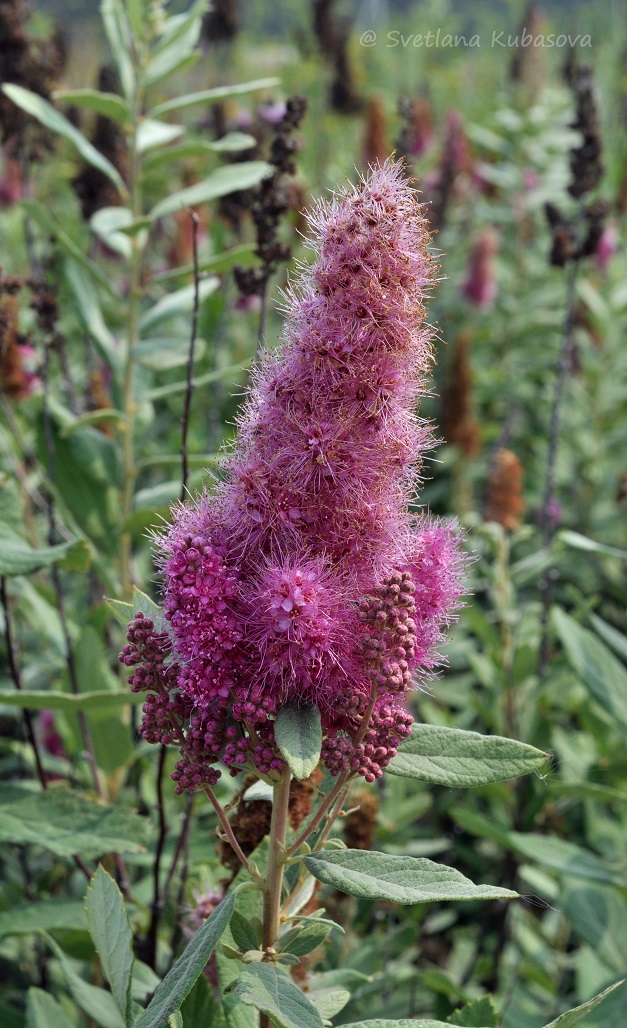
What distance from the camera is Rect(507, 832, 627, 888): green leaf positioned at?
7.63 feet

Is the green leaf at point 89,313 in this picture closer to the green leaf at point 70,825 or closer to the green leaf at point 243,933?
the green leaf at point 70,825

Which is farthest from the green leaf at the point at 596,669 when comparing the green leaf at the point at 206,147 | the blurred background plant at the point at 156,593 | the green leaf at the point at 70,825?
the green leaf at the point at 206,147

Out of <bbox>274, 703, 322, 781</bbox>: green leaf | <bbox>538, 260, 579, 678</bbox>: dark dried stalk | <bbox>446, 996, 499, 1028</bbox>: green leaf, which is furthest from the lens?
<bbox>538, 260, 579, 678</bbox>: dark dried stalk

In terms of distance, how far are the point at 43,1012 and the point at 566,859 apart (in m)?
1.29

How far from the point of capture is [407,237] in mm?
1144

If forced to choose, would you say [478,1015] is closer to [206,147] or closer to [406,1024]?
[406,1024]

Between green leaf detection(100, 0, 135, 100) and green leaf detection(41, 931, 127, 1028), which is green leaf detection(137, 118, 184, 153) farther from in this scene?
green leaf detection(41, 931, 127, 1028)

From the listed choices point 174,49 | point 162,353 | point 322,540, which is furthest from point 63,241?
point 322,540

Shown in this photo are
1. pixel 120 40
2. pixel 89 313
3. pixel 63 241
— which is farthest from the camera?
pixel 120 40

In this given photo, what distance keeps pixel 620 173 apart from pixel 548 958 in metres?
6.33

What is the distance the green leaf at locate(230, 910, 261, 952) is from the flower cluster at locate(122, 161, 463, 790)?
0.27 metres

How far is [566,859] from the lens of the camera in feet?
7.75

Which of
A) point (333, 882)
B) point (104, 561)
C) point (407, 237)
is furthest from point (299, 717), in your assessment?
point (104, 561)

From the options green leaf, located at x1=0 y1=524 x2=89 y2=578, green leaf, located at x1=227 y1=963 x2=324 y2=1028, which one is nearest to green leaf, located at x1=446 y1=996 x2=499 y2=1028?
green leaf, located at x1=227 y1=963 x2=324 y2=1028
